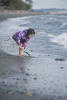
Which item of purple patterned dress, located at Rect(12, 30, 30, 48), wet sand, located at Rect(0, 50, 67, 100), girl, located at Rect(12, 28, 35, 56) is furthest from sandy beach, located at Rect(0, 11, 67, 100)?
purple patterned dress, located at Rect(12, 30, 30, 48)

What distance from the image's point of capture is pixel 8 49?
43.7 feet

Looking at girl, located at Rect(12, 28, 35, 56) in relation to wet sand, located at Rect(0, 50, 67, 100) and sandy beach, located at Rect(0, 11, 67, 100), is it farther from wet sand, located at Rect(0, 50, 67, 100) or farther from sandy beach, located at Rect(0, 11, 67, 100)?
wet sand, located at Rect(0, 50, 67, 100)

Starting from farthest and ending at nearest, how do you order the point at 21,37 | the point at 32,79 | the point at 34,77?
the point at 21,37, the point at 34,77, the point at 32,79

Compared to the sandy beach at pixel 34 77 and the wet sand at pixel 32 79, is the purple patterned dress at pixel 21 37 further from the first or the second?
the wet sand at pixel 32 79

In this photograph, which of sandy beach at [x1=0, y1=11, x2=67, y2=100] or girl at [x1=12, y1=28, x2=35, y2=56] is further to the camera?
girl at [x1=12, y1=28, x2=35, y2=56]

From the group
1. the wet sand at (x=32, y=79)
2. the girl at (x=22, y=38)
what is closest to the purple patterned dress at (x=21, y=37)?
the girl at (x=22, y=38)

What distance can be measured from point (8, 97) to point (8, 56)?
525 cm

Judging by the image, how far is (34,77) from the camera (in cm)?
787

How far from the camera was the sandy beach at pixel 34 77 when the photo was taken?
637 cm

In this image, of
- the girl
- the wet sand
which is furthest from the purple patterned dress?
the wet sand

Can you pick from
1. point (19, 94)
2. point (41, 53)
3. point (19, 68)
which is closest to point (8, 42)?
point (41, 53)

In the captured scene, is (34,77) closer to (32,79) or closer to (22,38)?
(32,79)

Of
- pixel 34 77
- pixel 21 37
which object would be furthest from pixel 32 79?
pixel 21 37

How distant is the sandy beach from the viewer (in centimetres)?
637
